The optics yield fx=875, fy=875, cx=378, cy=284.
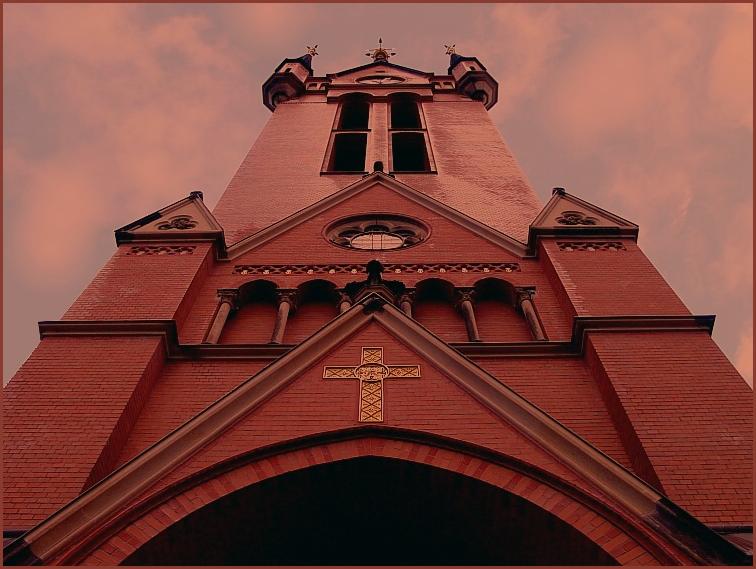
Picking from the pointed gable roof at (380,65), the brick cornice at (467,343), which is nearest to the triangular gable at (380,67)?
the pointed gable roof at (380,65)

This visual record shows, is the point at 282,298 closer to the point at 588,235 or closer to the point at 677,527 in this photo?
the point at 588,235

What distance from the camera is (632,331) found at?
10539 mm

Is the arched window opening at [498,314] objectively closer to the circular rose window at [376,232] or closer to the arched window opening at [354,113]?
the circular rose window at [376,232]

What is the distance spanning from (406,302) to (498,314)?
135 centimetres

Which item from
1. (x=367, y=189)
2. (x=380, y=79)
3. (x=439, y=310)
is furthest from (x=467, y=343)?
(x=380, y=79)

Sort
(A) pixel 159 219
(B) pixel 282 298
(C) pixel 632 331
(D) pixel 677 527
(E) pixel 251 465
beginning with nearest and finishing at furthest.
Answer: (D) pixel 677 527, (E) pixel 251 465, (C) pixel 632 331, (B) pixel 282 298, (A) pixel 159 219

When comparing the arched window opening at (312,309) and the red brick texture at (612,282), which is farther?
the arched window opening at (312,309)

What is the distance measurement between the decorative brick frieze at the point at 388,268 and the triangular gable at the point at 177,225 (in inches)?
36.1

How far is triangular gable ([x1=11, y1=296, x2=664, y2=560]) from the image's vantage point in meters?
6.71

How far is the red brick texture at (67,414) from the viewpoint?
25.8ft

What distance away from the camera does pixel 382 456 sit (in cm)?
749

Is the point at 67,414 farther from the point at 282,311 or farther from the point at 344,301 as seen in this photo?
the point at 344,301

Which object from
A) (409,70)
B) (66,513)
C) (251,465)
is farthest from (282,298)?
(409,70)

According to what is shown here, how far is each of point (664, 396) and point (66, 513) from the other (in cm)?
592
